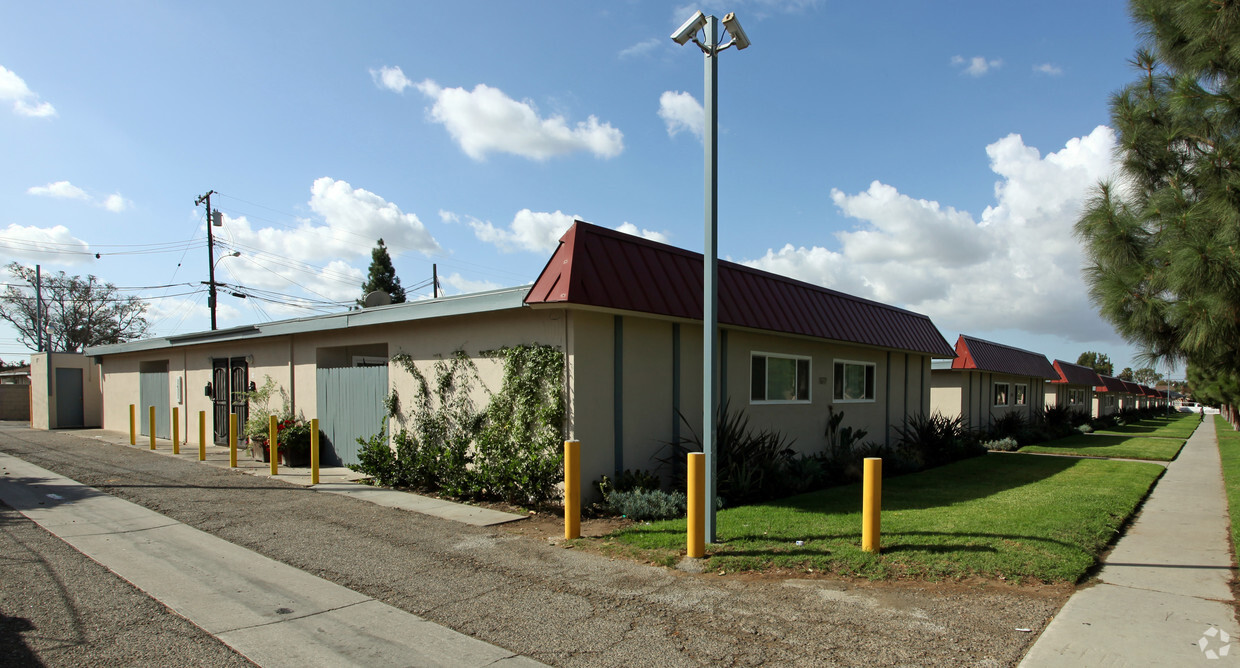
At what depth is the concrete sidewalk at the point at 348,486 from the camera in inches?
334

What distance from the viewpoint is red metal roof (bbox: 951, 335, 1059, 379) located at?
22484 millimetres

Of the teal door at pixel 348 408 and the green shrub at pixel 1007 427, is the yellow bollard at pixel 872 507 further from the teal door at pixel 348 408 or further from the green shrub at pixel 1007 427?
the green shrub at pixel 1007 427

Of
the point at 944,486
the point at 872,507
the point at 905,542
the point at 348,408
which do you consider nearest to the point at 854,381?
the point at 944,486

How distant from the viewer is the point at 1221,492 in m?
12.0

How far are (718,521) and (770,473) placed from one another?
7.61 ft

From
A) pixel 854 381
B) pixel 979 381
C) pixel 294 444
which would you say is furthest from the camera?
pixel 979 381

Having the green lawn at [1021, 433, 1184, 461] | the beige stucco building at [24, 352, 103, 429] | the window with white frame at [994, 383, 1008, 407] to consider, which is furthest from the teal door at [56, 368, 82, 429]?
the window with white frame at [994, 383, 1008, 407]

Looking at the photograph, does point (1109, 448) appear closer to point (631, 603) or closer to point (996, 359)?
point (996, 359)

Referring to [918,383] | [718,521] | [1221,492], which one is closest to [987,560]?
[718,521]

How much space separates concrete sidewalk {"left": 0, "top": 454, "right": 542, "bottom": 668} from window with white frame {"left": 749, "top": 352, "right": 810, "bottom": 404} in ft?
26.0

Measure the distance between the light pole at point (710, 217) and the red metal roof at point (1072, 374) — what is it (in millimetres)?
32830

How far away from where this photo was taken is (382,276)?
47156 mm

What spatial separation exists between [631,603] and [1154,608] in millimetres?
4107

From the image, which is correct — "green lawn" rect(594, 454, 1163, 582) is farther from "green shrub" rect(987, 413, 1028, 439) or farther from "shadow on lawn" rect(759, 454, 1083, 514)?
"green shrub" rect(987, 413, 1028, 439)
